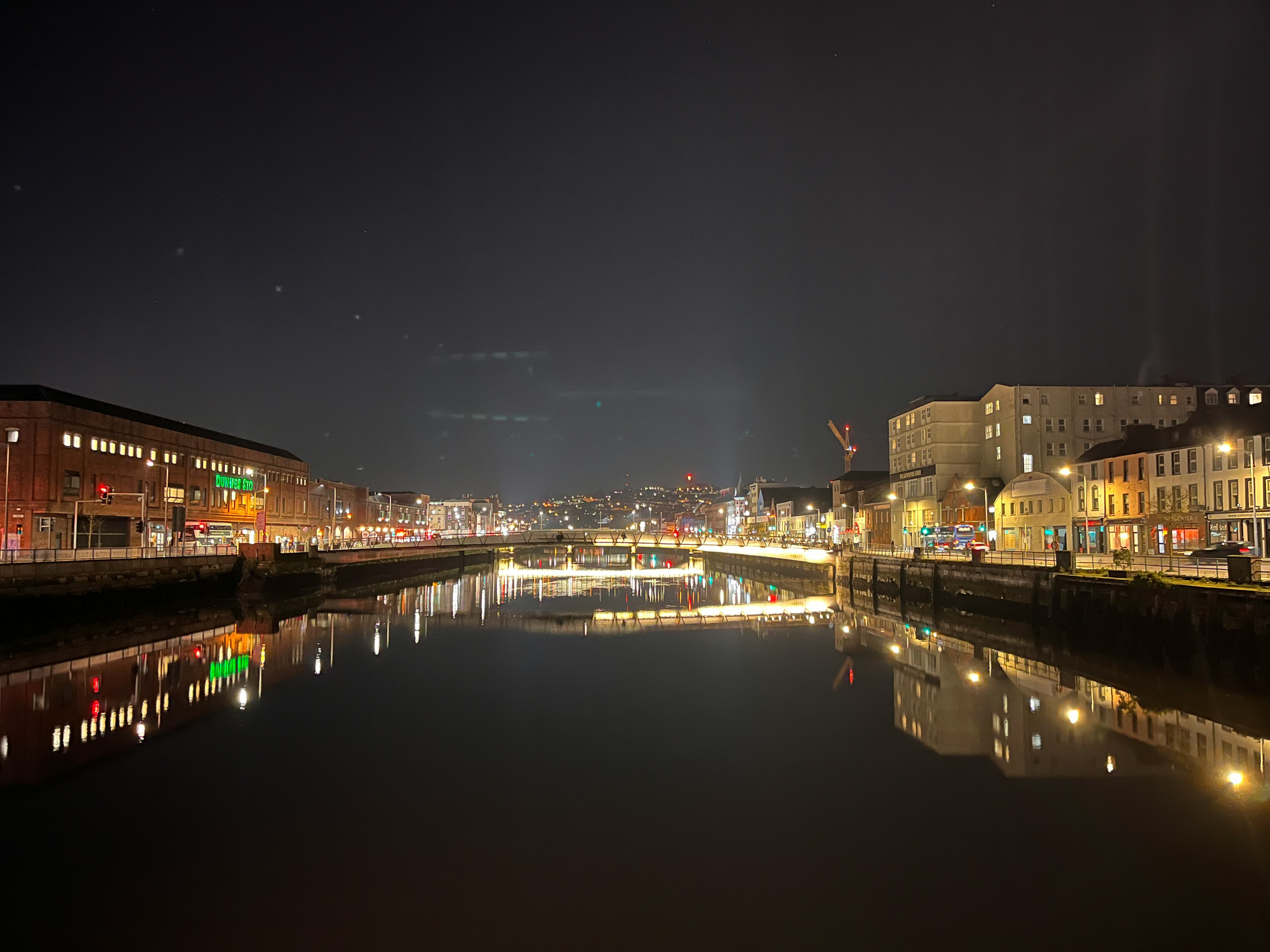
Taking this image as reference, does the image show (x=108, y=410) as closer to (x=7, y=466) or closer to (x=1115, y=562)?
(x=7, y=466)

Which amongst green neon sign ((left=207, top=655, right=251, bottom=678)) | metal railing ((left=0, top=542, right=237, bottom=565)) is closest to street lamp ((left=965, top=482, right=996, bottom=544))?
green neon sign ((left=207, top=655, right=251, bottom=678))

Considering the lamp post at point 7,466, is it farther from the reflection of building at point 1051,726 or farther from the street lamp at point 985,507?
the street lamp at point 985,507

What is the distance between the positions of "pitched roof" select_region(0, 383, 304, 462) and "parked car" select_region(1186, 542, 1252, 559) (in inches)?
3009

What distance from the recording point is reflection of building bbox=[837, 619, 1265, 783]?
19828 mm

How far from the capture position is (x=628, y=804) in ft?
56.2

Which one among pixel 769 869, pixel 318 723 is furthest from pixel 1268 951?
pixel 318 723

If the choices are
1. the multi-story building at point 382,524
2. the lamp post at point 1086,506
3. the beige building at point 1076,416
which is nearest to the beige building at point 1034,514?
the lamp post at point 1086,506

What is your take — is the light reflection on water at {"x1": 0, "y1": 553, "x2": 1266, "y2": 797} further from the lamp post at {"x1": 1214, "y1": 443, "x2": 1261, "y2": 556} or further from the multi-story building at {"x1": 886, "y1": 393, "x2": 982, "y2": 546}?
the multi-story building at {"x1": 886, "y1": 393, "x2": 982, "y2": 546}

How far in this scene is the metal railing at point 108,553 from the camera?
45281 mm

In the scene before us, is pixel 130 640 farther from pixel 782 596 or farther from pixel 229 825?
pixel 782 596

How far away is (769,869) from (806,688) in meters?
16.4

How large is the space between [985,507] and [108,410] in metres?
82.3

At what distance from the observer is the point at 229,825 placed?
52.3 ft

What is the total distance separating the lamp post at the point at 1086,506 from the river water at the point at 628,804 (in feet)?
111
